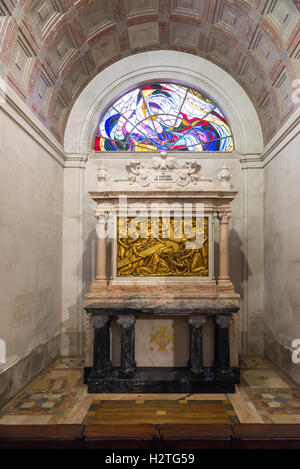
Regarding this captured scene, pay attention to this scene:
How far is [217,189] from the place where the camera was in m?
5.15

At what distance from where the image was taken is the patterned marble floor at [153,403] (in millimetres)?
3945

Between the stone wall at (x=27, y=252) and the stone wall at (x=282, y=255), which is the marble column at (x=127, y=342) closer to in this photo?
the stone wall at (x=27, y=252)

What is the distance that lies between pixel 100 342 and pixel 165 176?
8.95 feet

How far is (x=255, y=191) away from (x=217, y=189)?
178cm

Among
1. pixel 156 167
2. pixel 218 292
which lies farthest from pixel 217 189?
pixel 218 292

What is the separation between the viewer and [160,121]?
22.9 ft

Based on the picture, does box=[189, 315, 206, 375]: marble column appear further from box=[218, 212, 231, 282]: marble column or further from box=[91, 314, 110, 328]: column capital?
box=[91, 314, 110, 328]: column capital

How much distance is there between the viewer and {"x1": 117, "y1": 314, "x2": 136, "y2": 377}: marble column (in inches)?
187

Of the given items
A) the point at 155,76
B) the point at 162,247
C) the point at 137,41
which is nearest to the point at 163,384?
the point at 162,247

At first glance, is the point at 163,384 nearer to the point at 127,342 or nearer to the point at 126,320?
the point at 127,342

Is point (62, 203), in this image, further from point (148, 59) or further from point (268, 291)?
point (268, 291)

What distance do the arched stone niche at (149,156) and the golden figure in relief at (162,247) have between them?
1.58 m

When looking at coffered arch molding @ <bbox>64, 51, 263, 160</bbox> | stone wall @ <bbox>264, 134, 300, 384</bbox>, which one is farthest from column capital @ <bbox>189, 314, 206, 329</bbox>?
coffered arch molding @ <bbox>64, 51, 263, 160</bbox>

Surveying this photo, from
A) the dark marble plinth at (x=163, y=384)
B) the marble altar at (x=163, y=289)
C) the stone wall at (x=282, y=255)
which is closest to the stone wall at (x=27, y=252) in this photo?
the marble altar at (x=163, y=289)
